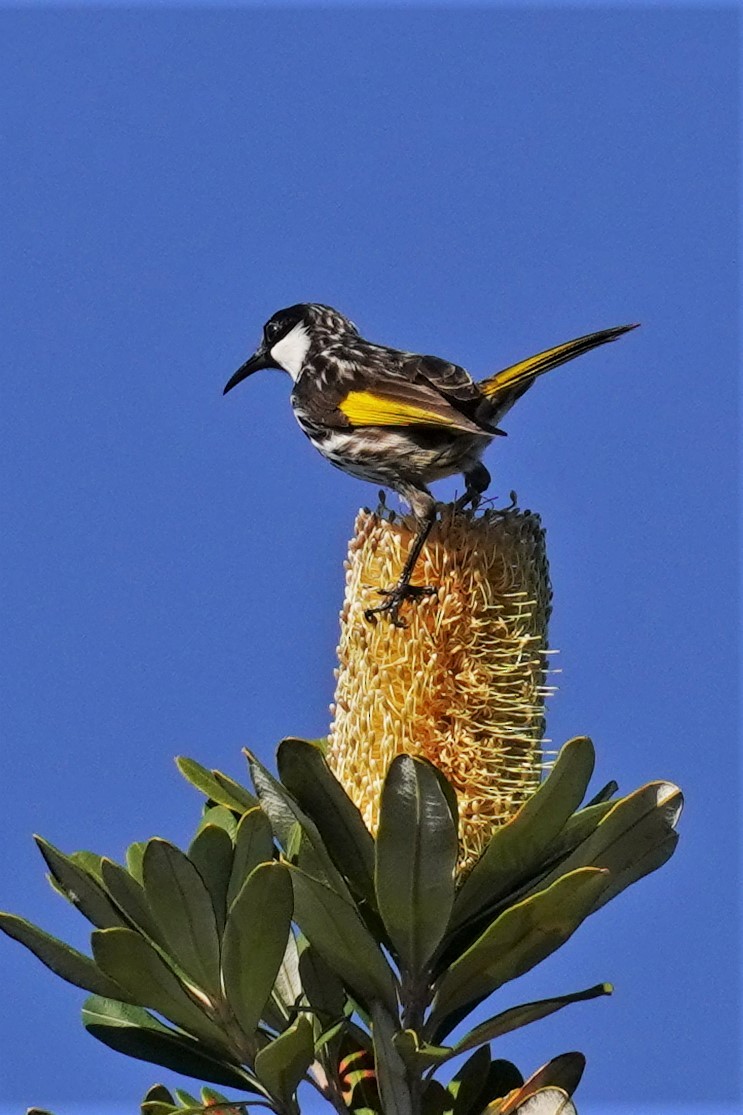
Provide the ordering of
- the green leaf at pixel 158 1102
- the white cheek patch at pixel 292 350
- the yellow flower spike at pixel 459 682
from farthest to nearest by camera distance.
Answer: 1. the white cheek patch at pixel 292 350
2. the yellow flower spike at pixel 459 682
3. the green leaf at pixel 158 1102

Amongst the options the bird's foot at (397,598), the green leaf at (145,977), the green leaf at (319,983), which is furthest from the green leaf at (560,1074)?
the bird's foot at (397,598)

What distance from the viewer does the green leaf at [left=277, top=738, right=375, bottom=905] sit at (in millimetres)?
3055

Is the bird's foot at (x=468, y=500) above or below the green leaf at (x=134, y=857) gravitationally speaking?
above

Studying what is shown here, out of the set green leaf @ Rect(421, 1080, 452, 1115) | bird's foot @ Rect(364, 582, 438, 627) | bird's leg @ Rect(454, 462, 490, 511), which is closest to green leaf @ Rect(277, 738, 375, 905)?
green leaf @ Rect(421, 1080, 452, 1115)

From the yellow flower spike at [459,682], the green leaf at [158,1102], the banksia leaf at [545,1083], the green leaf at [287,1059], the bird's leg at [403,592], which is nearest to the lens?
the green leaf at [287,1059]

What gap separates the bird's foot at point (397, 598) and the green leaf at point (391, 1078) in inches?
42.8

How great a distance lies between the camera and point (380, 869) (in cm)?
302

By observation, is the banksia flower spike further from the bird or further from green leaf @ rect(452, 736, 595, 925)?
the bird

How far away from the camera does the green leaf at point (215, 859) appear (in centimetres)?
301

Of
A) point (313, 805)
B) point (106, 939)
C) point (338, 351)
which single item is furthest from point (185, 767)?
point (338, 351)

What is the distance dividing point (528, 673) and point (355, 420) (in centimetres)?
169

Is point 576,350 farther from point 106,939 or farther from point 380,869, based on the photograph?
point 106,939

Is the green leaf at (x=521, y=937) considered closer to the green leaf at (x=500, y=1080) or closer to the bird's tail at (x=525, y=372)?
the green leaf at (x=500, y=1080)

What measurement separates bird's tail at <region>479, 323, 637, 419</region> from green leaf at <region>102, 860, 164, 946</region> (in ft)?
8.44
